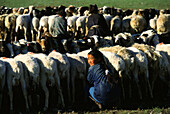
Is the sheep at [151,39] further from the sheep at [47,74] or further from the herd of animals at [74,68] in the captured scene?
the sheep at [47,74]

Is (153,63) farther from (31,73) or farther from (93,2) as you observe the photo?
(93,2)

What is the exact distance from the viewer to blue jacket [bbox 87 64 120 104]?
14.8 feet

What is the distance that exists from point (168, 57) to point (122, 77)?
1772mm

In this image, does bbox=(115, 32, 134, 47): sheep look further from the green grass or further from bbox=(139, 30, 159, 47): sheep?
the green grass

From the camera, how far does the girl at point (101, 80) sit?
4506mm

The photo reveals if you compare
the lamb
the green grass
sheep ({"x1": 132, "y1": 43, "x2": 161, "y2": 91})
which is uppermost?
the green grass

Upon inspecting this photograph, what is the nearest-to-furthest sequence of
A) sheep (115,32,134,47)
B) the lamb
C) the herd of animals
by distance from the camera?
the herd of animals, sheep (115,32,134,47), the lamb

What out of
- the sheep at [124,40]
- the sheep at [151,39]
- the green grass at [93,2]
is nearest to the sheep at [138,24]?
the sheep at [151,39]

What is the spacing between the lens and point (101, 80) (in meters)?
4.53

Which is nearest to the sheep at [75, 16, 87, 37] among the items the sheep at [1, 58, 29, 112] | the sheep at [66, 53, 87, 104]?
the sheep at [66, 53, 87, 104]

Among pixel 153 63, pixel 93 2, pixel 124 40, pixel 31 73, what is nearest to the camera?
pixel 31 73

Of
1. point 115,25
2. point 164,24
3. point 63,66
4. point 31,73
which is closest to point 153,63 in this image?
point 63,66

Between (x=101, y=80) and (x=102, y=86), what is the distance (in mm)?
111

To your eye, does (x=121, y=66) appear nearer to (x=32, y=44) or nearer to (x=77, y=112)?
(x=77, y=112)
